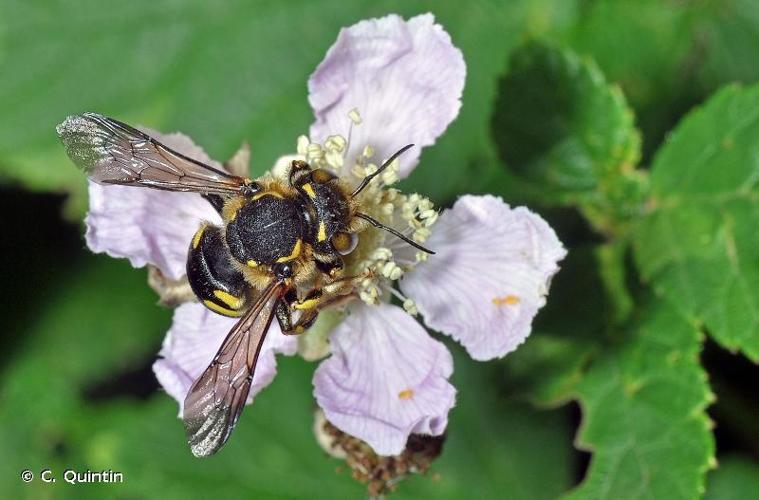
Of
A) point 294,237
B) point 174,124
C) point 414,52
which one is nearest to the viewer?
point 294,237

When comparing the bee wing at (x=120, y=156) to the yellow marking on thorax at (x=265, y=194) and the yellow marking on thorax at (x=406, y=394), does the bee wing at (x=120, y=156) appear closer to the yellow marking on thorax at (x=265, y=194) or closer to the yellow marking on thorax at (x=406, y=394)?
the yellow marking on thorax at (x=265, y=194)

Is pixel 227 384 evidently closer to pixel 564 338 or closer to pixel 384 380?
pixel 384 380

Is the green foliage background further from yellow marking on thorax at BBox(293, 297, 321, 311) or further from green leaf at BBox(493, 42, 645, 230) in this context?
yellow marking on thorax at BBox(293, 297, 321, 311)

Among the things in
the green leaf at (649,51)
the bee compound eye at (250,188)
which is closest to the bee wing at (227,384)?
the bee compound eye at (250,188)

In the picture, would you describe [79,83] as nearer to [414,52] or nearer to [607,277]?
[414,52]

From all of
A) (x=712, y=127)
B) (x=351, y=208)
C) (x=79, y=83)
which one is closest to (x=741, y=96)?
(x=712, y=127)

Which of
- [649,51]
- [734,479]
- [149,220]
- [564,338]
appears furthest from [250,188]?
[734,479]

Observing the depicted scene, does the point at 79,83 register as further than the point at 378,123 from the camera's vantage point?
Yes

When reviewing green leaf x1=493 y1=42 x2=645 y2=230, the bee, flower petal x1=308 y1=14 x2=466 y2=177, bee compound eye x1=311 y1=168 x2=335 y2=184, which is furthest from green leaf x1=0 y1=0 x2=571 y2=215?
bee compound eye x1=311 y1=168 x2=335 y2=184
